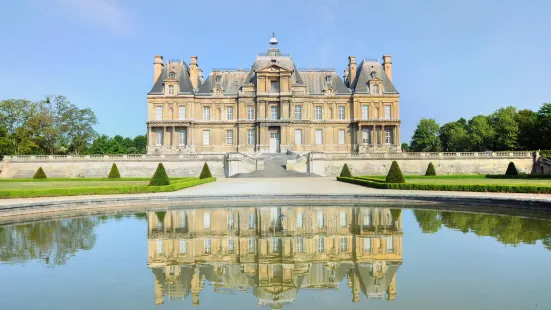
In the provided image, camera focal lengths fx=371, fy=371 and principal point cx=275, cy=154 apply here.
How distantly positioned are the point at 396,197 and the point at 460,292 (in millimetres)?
10807

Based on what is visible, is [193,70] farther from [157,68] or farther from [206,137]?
[206,137]

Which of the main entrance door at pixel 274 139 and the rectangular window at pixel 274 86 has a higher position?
the rectangular window at pixel 274 86

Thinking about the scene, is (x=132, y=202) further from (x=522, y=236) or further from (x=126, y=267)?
(x=522, y=236)

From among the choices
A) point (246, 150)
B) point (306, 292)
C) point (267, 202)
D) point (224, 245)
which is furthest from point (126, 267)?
point (246, 150)

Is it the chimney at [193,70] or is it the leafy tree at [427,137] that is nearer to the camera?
the chimney at [193,70]

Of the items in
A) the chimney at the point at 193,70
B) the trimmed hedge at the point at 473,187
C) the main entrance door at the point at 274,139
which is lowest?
the trimmed hedge at the point at 473,187

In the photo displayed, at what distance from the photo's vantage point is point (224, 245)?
853cm

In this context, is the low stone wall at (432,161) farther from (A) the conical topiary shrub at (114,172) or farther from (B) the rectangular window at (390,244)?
(B) the rectangular window at (390,244)

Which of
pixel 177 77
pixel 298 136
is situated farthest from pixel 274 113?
pixel 177 77

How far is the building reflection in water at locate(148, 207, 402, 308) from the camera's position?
5.97 meters

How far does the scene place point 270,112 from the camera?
43.5 m

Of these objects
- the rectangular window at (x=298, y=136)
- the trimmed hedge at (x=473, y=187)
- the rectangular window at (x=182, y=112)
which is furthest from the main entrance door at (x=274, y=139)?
the trimmed hedge at (x=473, y=187)

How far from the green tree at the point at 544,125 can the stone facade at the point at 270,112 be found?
55.5ft

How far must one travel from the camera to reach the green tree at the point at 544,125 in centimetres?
4272
